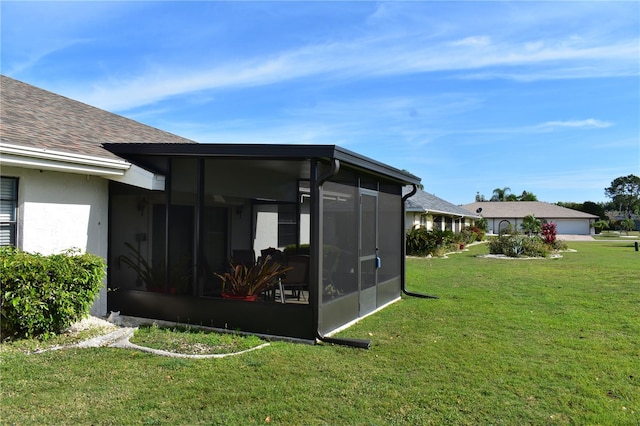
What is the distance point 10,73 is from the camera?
11000mm

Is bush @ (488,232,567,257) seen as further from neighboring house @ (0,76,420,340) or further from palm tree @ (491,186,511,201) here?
palm tree @ (491,186,511,201)

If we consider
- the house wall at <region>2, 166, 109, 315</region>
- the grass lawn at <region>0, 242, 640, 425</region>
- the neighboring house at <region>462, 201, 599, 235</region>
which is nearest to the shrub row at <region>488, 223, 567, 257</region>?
the grass lawn at <region>0, 242, 640, 425</region>

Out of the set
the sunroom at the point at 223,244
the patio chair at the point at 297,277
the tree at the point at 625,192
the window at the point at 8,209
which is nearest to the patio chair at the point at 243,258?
the sunroom at the point at 223,244

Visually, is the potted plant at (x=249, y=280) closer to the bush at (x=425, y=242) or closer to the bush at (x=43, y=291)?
the bush at (x=43, y=291)

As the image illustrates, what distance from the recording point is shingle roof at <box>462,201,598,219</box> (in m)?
58.9

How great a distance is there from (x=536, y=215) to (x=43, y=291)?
62.1 m

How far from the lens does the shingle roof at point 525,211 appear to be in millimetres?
58888

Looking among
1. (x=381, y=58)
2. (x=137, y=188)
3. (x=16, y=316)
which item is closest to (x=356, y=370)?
(x=16, y=316)

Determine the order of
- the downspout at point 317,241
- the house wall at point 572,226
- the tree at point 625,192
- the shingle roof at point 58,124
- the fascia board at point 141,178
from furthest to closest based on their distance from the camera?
the tree at point 625,192, the house wall at point 572,226, the fascia board at point 141,178, the shingle roof at point 58,124, the downspout at point 317,241

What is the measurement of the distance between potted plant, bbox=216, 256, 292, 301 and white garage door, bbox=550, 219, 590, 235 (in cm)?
5991

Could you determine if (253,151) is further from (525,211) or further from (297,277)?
(525,211)

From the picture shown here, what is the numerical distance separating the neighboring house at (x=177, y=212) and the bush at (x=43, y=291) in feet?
3.04

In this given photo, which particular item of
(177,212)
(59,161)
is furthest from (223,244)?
(59,161)

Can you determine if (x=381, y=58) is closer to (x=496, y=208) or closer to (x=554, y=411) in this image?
(x=554, y=411)
